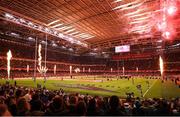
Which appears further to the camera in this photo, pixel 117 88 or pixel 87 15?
pixel 87 15

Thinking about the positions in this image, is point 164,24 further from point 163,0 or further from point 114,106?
point 114,106

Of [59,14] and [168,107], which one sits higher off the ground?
[59,14]

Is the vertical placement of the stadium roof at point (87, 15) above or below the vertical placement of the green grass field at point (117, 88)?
above

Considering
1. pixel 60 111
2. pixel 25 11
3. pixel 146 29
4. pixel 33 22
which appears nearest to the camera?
pixel 60 111

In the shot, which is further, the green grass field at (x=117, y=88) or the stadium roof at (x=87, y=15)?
the stadium roof at (x=87, y=15)

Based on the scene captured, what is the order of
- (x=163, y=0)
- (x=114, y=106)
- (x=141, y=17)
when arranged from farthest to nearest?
(x=141, y=17)
(x=163, y=0)
(x=114, y=106)

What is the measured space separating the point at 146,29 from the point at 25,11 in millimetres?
23879

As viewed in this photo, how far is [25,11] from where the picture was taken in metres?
26.9

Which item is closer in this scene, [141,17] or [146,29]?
[141,17]

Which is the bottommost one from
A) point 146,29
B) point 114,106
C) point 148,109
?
point 148,109

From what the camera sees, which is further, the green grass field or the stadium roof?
the stadium roof

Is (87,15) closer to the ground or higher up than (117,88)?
higher up

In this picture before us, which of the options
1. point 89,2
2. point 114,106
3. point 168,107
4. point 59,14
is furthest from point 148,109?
point 59,14

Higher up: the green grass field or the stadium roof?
the stadium roof
